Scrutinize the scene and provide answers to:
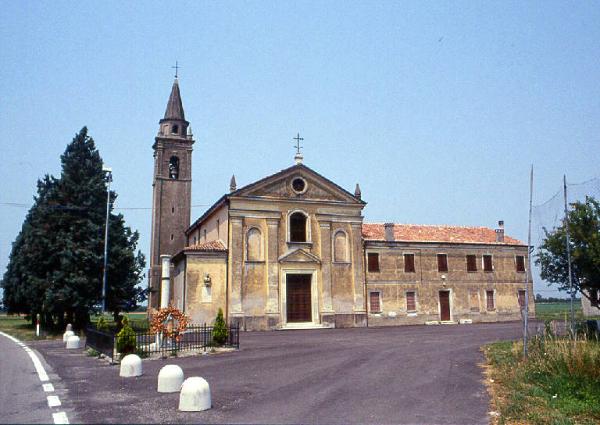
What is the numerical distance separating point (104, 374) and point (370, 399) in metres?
7.59

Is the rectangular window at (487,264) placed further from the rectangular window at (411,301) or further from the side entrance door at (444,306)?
the rectangular window at (411,301)

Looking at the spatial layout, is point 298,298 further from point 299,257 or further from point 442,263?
point 442,263

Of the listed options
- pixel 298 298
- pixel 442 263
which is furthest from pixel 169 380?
pixel 442 263

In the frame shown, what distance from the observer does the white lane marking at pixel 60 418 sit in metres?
7.69

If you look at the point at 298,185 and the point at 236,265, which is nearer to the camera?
the point at 236,265

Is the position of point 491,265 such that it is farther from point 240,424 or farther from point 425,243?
point 240,424

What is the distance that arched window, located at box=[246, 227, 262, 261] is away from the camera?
32.1m

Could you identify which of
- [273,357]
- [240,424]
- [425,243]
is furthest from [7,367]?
[425,243]

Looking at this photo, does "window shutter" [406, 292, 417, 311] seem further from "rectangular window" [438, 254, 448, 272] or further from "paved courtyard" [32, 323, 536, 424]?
"paved courtyard" [32, 323, 536, 424]

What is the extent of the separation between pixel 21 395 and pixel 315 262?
24064 millimetres

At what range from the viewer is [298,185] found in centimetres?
3428

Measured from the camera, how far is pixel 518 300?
39156 mm

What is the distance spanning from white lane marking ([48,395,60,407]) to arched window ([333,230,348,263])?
25.4 metres

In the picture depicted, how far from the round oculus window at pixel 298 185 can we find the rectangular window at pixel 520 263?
1889 centimetres
